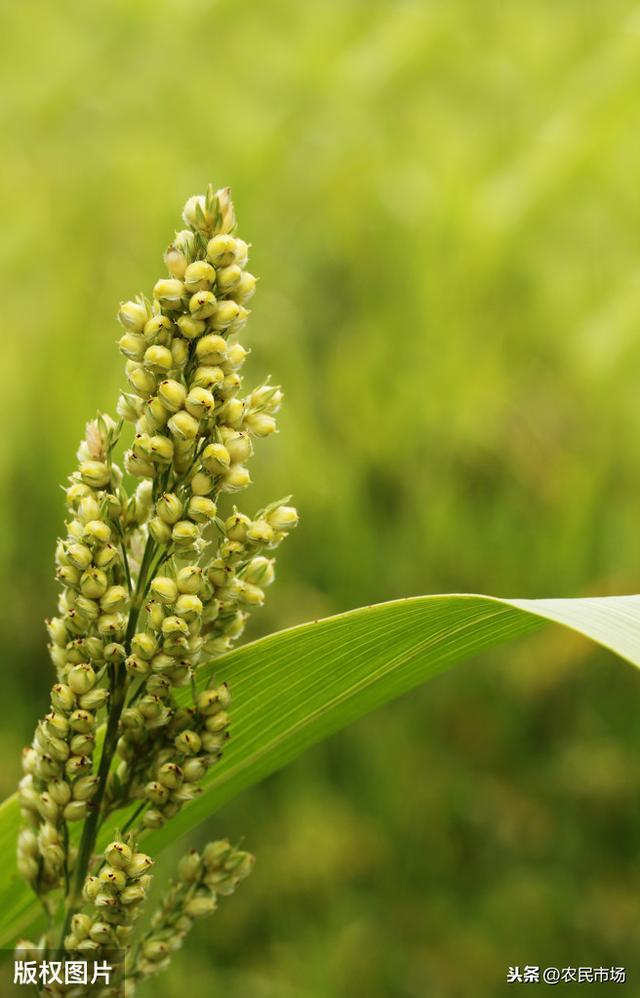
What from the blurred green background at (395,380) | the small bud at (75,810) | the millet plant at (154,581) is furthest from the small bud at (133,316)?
the blurred green background at (395,380)

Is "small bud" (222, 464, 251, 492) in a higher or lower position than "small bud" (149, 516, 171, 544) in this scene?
higher

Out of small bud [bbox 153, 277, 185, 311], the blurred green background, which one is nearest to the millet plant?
small bud [bbox 153, 277, 185, 311]

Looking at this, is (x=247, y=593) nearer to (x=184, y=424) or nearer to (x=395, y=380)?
(x=184, y=424)

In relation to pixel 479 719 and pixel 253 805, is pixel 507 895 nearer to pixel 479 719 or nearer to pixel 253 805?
pixel 479 719

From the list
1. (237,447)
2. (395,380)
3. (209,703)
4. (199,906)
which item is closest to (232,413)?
(237,447)

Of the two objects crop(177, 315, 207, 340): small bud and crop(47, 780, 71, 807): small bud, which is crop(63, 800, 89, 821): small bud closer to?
crop(47, 780, 71, 807): small bud
